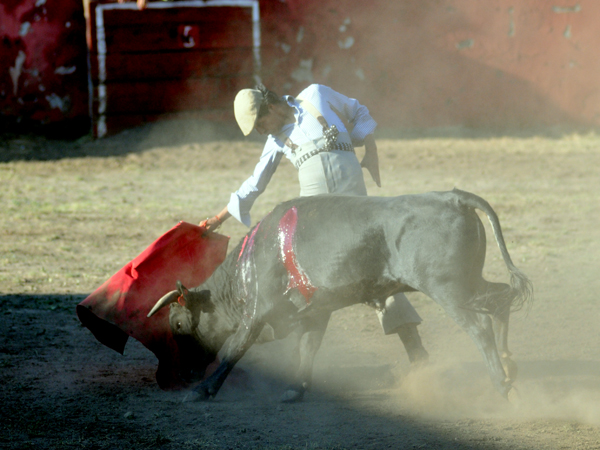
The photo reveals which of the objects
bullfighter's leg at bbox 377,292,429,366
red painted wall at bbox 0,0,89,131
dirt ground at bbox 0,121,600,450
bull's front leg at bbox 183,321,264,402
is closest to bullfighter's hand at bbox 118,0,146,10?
red painted wall at bbox 0,0,89,131

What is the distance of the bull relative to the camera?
3.71m

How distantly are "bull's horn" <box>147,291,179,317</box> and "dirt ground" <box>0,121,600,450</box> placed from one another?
48 centimetres

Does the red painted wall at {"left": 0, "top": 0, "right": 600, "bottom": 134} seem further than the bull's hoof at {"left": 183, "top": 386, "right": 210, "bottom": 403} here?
Yes

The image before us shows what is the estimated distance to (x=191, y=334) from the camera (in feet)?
14.6

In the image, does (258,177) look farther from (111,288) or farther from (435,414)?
(435,414)

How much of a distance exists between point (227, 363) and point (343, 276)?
808 mm

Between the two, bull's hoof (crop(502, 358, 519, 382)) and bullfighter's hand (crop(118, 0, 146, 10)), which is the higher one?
bullfighter's hand (crop(118, 0, 146, 10))

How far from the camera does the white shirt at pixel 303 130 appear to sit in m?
4.34

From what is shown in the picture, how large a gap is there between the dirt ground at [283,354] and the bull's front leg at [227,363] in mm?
97

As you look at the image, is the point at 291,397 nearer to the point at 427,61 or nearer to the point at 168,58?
the point at 168,58

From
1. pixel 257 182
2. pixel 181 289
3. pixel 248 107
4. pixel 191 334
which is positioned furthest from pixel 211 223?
pixel 248 107

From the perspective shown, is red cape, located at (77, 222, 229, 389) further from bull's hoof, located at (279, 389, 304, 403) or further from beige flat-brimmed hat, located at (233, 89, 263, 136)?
beige flat-brimmed hat, located at (233, 89, 263, 136)

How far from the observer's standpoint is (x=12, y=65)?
12164 mm

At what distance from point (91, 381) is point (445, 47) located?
1006cm
